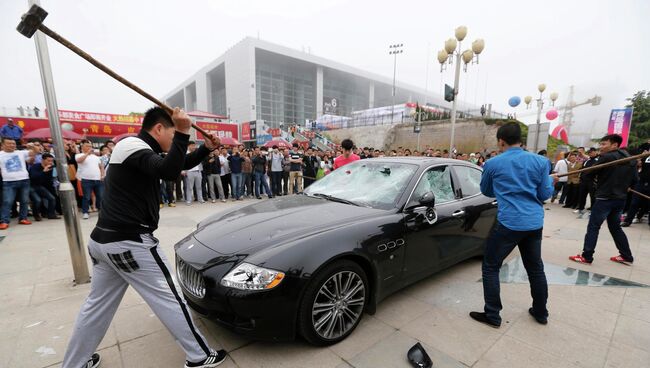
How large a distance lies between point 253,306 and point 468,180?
3.10 meters

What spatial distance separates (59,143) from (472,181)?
490 cm

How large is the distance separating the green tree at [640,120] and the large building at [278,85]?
33.8 m

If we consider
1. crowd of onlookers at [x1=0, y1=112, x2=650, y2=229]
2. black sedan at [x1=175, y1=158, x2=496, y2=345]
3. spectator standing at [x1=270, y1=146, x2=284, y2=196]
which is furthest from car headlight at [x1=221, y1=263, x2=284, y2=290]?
spectator standing at [x1=270, y1=146, x2=284, y2=196]

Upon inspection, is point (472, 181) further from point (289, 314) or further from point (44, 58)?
point (44, 58)

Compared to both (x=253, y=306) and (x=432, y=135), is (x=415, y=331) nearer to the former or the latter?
(x=253, y=306)

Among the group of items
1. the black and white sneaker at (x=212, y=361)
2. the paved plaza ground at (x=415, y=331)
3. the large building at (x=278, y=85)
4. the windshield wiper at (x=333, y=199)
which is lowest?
the paved plaza ground at (x=415, y=331)

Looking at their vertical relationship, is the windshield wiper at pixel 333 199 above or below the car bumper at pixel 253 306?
above

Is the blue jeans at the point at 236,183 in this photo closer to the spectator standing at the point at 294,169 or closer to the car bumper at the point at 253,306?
the spectator standing at the point at 294,169

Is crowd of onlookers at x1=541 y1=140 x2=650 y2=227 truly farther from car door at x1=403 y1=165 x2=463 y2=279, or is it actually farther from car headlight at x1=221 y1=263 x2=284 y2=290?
car headlight at x1=221 y1=263 x2=284 y2=290

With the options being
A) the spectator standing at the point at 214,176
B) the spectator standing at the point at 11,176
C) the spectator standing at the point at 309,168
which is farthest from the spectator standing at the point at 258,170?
the spectator standing at the point at 11,176

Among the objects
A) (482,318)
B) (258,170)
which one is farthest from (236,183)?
(482,318)

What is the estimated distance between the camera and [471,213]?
11.3ft

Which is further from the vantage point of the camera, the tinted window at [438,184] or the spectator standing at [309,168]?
the spectator standing at [309,168]

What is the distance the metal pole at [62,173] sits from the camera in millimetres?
3141
